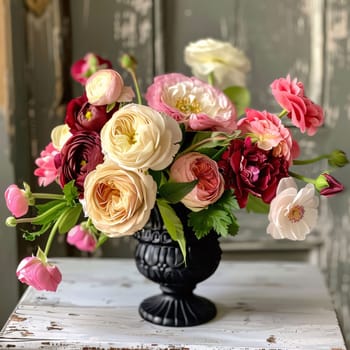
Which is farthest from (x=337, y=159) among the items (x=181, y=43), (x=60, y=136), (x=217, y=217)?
(x=181, y=43)

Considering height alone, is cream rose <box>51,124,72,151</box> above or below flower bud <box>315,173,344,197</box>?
above

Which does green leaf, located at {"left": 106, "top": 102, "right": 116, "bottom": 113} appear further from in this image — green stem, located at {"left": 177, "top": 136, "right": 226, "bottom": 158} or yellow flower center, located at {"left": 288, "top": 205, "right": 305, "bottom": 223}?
yellow flower center, located at {"left": 288, "top": 205, "right": 305, "bottom": 223}

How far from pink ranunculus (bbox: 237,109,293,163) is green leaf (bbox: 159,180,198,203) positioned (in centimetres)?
11

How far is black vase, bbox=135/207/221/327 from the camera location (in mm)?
1061

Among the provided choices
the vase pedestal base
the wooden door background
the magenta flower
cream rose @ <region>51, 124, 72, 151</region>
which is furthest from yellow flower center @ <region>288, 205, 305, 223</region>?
the wooden door background

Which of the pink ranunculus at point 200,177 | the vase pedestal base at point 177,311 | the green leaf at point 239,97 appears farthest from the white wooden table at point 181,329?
the green leaf at point 239,97

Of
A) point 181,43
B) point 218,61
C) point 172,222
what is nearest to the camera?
point 172,222

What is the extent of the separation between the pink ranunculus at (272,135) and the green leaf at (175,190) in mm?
107

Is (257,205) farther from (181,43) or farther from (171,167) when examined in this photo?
(181,43)

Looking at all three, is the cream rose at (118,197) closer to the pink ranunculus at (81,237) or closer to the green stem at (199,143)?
the green stem at (199,143)

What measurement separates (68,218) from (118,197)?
4.5 inches

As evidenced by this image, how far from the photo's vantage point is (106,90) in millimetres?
962

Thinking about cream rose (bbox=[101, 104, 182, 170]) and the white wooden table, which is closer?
cream rose (bbox=[101, 104, 182, 170])

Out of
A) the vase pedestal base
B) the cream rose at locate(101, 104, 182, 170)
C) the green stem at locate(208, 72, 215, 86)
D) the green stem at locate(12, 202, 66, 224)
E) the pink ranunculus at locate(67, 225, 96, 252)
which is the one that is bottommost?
the vase pedestal base
